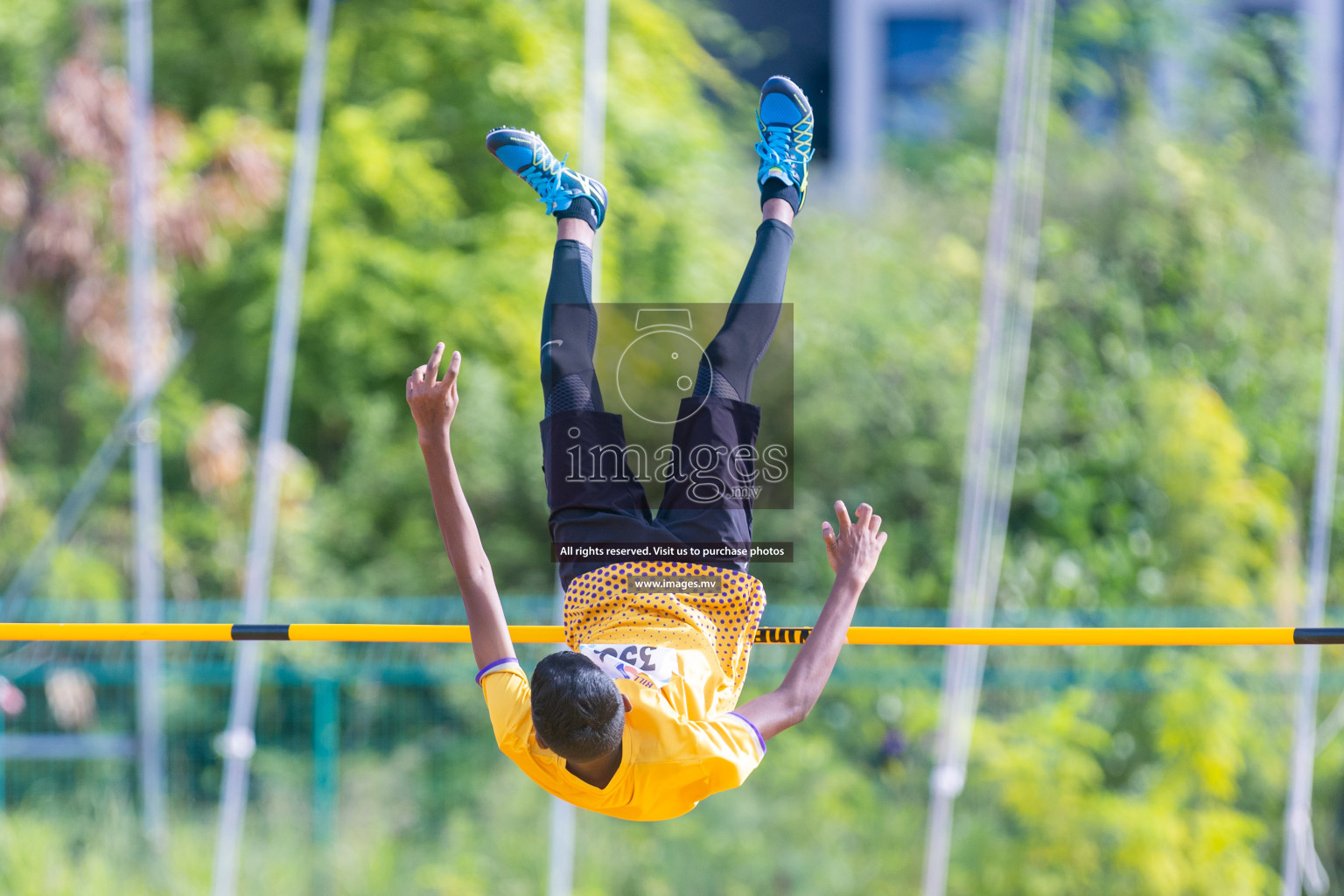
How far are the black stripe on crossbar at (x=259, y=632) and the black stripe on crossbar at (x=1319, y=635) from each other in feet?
8.43

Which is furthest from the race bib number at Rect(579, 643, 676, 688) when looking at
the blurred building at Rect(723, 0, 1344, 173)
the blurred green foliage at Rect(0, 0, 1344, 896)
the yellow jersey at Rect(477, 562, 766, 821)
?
the blurred building at Rect(723, 0, 1344, 173)

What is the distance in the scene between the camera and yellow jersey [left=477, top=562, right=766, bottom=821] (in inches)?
98.6

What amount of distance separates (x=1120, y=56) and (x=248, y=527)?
7260 millimetres

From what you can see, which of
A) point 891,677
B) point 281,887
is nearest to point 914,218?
point 891,677

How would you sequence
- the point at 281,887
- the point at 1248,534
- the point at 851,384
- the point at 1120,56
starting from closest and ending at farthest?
the point at 281,887 < the point at 1248,534 < the point at 851,384 < the point at 1120,56

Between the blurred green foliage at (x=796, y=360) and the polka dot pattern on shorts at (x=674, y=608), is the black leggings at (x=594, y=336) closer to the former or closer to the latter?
the polka dot pattern on shorts at (x=674, y=608)

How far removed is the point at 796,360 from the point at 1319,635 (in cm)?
527

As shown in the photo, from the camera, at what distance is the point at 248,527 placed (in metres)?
7.90

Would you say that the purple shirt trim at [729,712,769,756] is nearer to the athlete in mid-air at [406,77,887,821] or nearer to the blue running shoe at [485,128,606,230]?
the athlete in mid-air at [406,77,887,821]

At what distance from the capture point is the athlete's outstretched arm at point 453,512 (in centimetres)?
247

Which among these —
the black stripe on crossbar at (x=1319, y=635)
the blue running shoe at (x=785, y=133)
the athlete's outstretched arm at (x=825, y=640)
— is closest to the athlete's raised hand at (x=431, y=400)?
the athlete's outstretched arm at (x=825, y=640)

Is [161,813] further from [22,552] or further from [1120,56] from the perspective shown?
[1120,56]

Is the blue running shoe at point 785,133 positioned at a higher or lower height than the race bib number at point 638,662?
higher

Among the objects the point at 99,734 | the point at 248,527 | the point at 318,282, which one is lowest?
the point at 99,734
